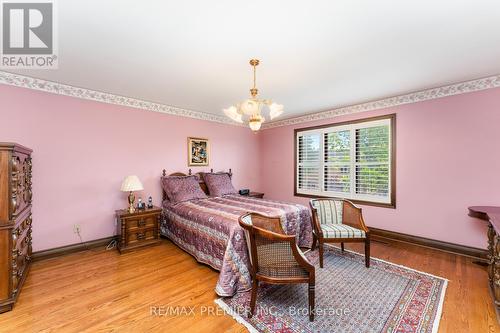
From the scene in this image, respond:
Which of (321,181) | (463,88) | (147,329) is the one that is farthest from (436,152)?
(147,329)

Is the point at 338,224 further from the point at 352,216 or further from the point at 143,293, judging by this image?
the point at 143,293

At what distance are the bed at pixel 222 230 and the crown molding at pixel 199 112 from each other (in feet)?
5.82

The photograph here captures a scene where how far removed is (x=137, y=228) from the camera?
3402mm

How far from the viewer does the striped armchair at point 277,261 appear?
1.80 m

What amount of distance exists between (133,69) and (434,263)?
449cm

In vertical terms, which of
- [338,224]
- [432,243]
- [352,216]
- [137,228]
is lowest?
[432,243]

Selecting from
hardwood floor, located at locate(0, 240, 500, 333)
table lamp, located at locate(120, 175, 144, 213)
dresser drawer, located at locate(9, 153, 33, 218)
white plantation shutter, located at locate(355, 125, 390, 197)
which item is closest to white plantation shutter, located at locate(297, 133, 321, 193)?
white plantation shutter, located at locate(355, 125, 390, 197)

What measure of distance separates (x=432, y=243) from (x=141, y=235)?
445 cm

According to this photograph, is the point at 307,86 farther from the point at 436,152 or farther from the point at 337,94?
the point at 436,152

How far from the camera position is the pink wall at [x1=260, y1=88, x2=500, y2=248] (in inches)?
115

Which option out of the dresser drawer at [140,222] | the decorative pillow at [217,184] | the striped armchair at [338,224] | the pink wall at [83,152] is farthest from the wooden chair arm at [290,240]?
the pink wall at [83,152]

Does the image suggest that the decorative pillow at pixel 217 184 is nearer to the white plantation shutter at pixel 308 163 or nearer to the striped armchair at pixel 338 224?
the white plantation shutter at pixel 308 163

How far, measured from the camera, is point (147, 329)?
1.74 meters

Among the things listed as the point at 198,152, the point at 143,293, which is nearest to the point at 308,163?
the point at 198,152
